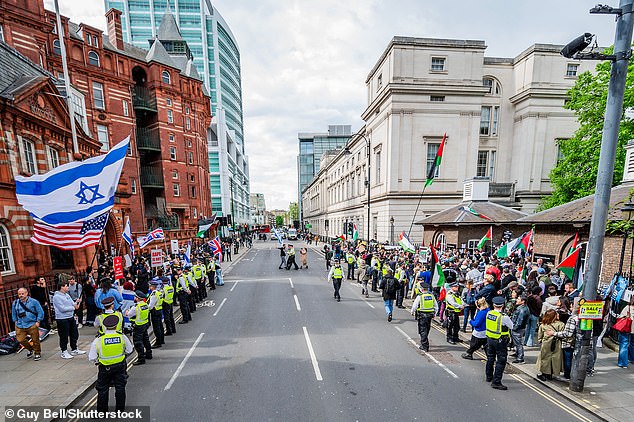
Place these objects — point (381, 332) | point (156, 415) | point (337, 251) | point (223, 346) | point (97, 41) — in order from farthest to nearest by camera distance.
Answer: point (97, 41) < point (337, 251) < point (381, 332) < point (223, 346) < point (156, 415)

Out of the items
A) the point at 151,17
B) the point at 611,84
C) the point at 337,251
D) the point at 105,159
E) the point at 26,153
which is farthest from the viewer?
the point at 151,17

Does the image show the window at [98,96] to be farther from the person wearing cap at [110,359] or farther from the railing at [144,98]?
the person wearing cap at [110,359]

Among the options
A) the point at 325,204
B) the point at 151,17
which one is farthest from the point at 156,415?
the point at 151,17

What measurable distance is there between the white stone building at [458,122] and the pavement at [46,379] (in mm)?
22716

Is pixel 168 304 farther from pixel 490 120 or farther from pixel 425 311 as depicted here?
pixel 490 120

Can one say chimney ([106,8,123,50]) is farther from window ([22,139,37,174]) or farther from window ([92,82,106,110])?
window ([22,139,37,174])

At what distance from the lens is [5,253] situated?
998cm

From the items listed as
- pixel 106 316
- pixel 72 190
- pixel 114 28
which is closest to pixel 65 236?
pixel 72 190

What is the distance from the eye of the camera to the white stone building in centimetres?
2466

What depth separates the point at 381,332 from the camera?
888cm

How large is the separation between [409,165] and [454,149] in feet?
15.5

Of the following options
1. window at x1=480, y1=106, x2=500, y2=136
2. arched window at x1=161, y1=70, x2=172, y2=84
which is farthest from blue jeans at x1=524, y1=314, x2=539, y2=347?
arched window at x1=161, y1=70, x2=172, y2=84

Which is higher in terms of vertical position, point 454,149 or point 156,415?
point 454,149

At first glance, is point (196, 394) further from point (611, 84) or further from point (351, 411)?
point (611, 84)
